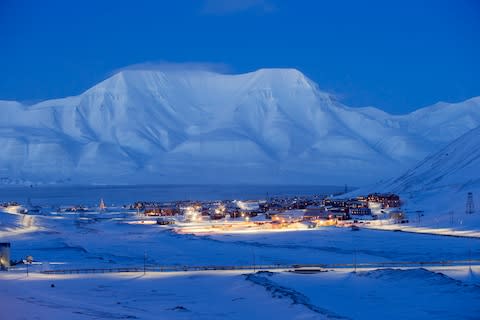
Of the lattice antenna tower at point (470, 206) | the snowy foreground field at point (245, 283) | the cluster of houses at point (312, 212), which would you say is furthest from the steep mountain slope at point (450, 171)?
the snowy foreground field at point (245, 283)

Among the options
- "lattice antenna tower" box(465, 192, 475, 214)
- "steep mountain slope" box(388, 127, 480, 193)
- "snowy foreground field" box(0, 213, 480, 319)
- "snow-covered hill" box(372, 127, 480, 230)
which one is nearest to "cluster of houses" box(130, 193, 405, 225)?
"snow-covered hill" box(372, 127, 480, 230)

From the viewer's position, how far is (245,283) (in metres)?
34.6

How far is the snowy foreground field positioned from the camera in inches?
1127

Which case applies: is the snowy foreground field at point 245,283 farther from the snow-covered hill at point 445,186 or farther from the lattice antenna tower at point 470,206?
the lattice antenna tower at point 470,206

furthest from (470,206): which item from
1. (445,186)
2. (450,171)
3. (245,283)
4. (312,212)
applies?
(245,283)

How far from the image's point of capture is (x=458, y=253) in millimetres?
47844

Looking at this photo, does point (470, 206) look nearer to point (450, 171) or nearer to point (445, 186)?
point (445, 186)

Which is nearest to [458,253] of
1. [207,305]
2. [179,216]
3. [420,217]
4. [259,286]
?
[259,286]

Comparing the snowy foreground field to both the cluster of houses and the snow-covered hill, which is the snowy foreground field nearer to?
the snow-covered hill

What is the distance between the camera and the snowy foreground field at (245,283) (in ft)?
93.9

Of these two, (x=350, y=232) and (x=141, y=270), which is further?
(x=350, y=232)

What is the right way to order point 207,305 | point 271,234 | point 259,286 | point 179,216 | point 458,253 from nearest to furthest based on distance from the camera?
point 207,305, point 259,286, point 458,253, point 271,234, point 179,216

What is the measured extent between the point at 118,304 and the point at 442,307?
447 inches

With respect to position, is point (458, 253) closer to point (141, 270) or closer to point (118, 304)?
point (141, 270)
